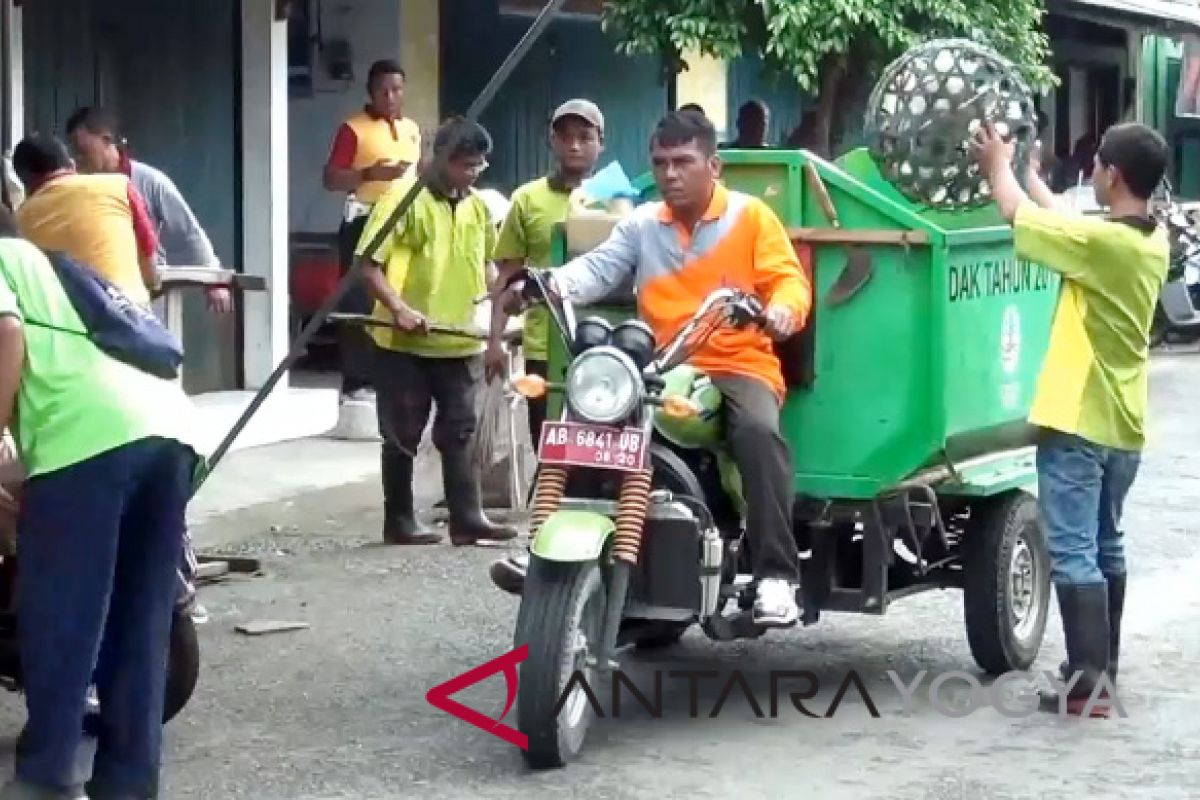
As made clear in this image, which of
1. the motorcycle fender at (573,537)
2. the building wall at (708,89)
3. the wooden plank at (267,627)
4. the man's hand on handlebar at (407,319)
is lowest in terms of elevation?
the wooden plank at (267,627)

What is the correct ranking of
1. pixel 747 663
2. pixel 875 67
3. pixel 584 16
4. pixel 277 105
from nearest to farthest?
A: pixel 747 663
pixel 277 105
pixel 875 67
pixel 584 16

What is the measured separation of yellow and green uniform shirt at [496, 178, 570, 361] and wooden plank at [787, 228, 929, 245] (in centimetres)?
240

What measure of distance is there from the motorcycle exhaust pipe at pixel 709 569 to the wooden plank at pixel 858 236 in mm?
970

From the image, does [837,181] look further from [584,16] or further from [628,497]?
[584,16]

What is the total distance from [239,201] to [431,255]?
354 cm

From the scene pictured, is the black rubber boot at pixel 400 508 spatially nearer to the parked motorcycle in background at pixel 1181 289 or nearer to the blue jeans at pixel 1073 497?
the blue jeans at pixel 1073 497

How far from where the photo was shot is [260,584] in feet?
29.4

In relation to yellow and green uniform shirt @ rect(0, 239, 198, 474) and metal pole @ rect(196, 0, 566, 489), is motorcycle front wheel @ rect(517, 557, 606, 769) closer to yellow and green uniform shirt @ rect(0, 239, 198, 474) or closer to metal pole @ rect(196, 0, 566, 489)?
metal pole @ rect(196, 0, 566, 489)

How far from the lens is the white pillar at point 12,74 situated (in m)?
10.3

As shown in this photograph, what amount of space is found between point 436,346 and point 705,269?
2.97 meters

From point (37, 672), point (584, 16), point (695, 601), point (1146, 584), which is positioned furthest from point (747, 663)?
point (584, 16)

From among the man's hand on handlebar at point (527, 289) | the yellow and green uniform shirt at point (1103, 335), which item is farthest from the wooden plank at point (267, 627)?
the yellow and green uniform shirt at point (1103, 335)

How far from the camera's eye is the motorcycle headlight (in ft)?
20.4

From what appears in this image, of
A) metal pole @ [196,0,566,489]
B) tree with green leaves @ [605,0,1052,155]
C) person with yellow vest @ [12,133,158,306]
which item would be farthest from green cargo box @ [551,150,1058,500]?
tree with green leaves @ [605,0,1052,155]
